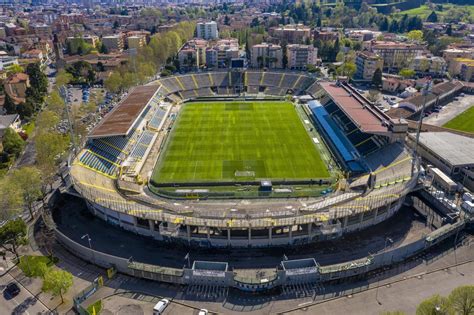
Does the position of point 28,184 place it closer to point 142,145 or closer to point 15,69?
point 142,145

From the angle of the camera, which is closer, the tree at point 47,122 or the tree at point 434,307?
the tree at point 434,307

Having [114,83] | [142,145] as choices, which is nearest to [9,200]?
[142,145]

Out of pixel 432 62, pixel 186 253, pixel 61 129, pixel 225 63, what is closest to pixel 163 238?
pixel 186 253

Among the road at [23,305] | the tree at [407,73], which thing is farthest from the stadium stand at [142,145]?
the tree at [407,73]

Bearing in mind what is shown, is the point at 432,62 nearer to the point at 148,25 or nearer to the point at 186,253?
the point at 186,253

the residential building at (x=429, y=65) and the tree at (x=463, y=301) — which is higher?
the residential building at (x=429, y=65)

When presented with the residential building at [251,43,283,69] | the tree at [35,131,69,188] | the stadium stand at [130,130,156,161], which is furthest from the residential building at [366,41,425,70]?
the tree at [35,131,69,188]

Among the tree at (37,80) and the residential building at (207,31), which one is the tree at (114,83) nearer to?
the tree at (37,80)

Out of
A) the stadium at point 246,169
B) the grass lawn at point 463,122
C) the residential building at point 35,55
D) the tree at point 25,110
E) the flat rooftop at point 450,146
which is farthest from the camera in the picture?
the residential building at point 35,55

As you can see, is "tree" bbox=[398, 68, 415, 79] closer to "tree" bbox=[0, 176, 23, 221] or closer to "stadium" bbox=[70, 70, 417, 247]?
"stadium" bbox=[70, 70, 417, 247]
